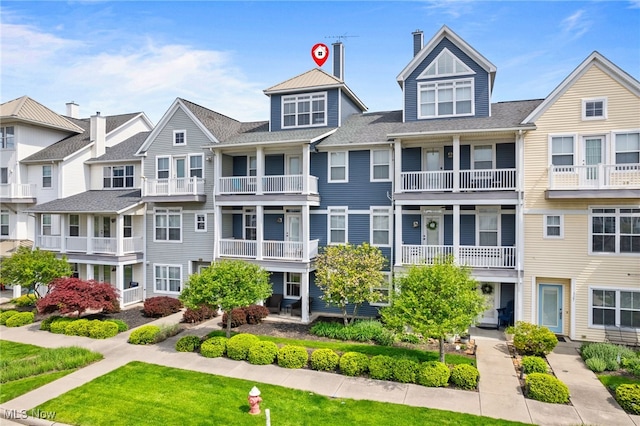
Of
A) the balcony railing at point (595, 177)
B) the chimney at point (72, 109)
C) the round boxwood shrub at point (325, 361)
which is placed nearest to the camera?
the round boxwood shrub at point (325, 361)

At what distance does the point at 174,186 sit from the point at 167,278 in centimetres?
547

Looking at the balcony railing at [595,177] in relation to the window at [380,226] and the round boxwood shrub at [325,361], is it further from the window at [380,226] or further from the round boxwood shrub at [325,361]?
the round boxwood shrub at [325,361]

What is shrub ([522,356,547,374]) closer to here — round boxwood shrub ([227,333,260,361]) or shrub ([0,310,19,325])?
round boxwood shrub ([227,333,260,361])

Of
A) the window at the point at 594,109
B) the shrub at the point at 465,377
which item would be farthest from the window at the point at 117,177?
the window at the point at 594,109

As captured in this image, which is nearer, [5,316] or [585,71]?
[585,71]

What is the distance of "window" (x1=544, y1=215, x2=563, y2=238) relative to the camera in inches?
654

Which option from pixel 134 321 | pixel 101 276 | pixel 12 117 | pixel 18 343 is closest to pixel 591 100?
pixel 134 321

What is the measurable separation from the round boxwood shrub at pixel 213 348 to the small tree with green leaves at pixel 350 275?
4.63m

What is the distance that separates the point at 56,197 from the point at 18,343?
12.3 metres

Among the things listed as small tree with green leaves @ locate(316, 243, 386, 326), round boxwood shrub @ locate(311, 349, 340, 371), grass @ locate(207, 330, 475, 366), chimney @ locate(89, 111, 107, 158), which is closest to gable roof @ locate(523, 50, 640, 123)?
small tree with green leaves @ locate(316, 243, 386, 326)

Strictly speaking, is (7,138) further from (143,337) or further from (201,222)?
(143,337)

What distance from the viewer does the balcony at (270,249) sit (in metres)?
19.6

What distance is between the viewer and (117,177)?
26062mm

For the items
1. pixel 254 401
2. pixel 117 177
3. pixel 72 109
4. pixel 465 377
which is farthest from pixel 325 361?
pixel 72 109
